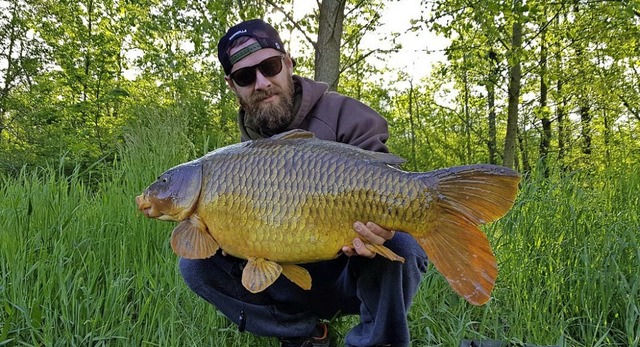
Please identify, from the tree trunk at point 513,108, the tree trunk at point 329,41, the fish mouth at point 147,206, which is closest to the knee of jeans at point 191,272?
the fish mouth at point 147,206

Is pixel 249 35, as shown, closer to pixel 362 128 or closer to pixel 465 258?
pixel 362 128

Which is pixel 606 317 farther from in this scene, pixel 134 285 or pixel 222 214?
pixel 134 285

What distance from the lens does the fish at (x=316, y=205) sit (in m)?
1.10

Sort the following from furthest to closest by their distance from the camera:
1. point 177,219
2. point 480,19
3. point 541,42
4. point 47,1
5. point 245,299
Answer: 1. point 47,1
2. point 541,42
3. point 480,19
4. point 245,299
5. point 177,219

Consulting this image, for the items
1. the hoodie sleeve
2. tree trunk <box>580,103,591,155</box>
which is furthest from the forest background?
tree trunk <box>580,103,591,155</box>

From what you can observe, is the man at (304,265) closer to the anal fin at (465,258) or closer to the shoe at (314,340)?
the shoe at (314,340)

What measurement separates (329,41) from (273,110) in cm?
260

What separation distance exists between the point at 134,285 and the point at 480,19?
4387 mm

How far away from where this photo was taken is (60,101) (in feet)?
28.6

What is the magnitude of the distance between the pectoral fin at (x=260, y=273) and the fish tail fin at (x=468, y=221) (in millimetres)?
389

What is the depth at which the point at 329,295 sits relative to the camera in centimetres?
164

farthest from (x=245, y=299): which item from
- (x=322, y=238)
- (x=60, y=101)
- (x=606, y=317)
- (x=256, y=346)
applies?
(x=60, y=101)

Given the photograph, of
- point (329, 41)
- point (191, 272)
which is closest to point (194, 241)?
point (191, 272)

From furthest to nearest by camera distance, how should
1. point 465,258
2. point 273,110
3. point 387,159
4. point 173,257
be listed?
point 173,257, point 273,110, point 387,159, point 465,258
